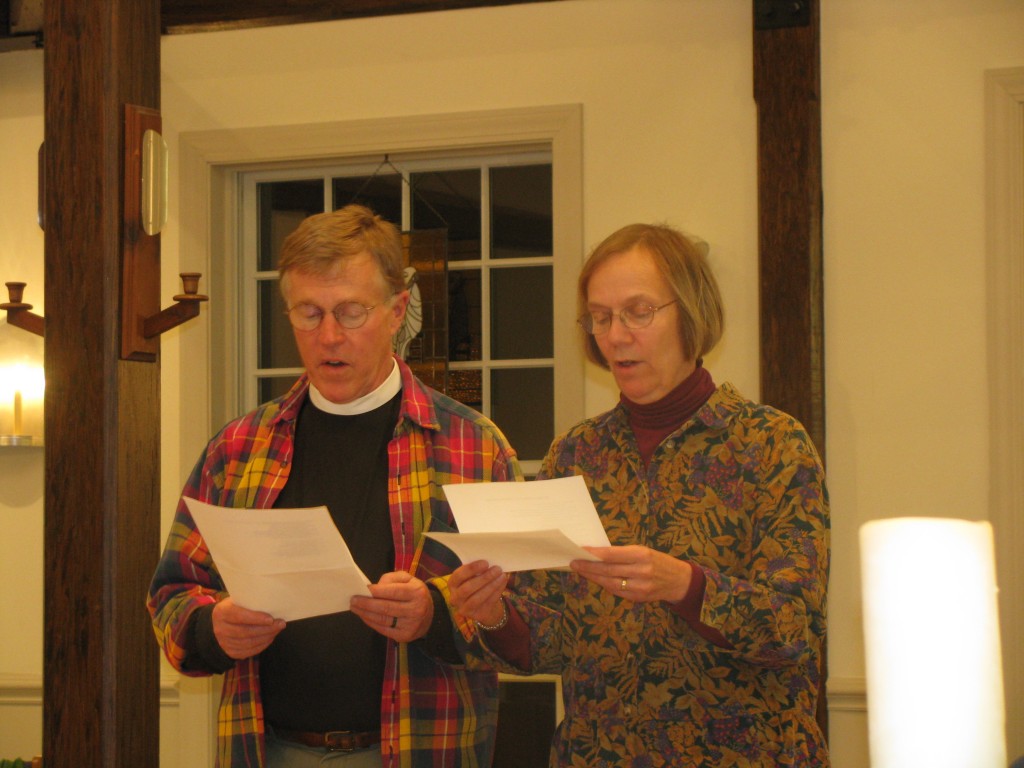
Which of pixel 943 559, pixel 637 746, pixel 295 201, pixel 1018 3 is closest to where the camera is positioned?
pixel 943 559

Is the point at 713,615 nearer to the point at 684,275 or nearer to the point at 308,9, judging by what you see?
the point at 684,275

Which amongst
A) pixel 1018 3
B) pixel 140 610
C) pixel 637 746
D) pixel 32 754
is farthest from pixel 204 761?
pixel 1018 3

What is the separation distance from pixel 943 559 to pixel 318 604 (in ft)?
4.67

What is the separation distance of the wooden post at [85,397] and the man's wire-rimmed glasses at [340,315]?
0.48 meters

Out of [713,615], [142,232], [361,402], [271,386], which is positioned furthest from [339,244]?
[271,386]

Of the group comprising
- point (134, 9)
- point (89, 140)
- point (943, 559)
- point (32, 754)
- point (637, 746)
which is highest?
point (134, 9)

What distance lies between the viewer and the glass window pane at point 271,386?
189 inches

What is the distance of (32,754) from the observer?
4633 mm

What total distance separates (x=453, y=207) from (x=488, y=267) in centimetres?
29

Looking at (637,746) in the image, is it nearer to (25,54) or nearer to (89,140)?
(89,140)

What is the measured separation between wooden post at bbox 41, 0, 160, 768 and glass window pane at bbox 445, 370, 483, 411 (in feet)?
7.53

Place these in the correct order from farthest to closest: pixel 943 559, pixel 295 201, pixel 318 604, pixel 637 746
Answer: pixel 295 201 → pixel 318 604 → pixel 637 746 → pixel 943 559

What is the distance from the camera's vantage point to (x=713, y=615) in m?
1.56

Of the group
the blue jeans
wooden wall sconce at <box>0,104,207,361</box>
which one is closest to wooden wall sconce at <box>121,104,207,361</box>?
wooden wall sconce at <box>0,104,207,361</box>
